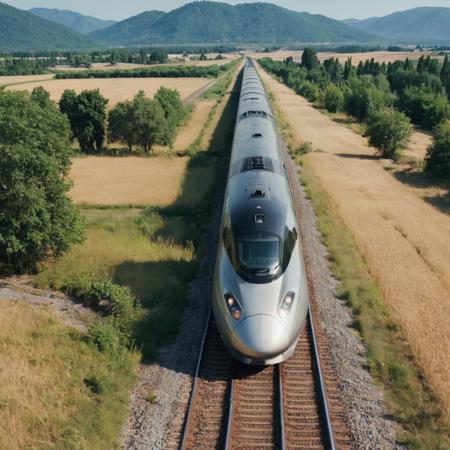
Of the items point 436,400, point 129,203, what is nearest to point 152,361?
point 436,400

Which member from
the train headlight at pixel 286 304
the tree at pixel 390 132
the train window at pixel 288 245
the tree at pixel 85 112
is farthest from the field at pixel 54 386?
the tree at pixel 390 132

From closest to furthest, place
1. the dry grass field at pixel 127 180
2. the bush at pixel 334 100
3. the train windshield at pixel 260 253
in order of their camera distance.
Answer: the train windshield at pixel 260 253, the dry grass field at pixel 127 180, the bush at pixel 334 100

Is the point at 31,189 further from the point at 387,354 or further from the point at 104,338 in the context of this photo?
the point at 387,354

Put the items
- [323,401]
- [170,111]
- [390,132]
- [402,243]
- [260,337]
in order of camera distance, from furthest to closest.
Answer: [170,111], [390,132], [402,243], [323,401], [260,337]

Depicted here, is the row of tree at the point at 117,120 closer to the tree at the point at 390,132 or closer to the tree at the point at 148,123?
the tree at the point at 148,123

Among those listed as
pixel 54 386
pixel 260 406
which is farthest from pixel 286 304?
pixel 54 386

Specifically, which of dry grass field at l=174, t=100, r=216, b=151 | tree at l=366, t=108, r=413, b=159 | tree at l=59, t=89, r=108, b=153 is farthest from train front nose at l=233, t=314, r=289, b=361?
tree at l=59, t=89, r=108, b=153

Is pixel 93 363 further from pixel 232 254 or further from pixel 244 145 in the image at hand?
pixel 244 145

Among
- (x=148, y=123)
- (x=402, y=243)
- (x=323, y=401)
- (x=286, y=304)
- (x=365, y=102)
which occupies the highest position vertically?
(x=286, y=304)
